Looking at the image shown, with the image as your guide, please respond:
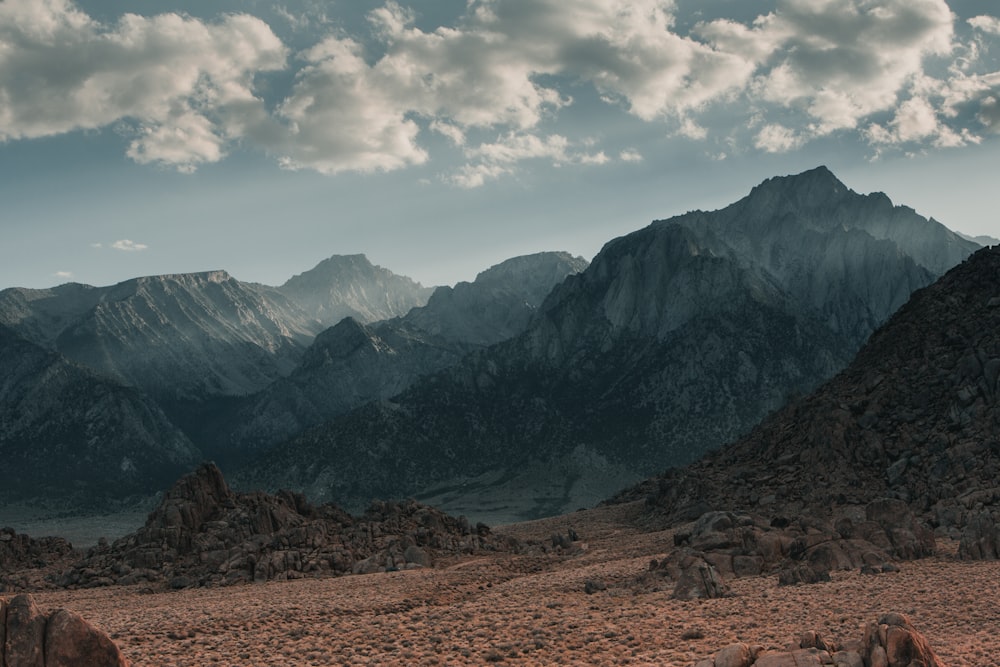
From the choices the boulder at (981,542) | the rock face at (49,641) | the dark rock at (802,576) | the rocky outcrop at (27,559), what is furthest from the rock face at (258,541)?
the rock face at (49,641)

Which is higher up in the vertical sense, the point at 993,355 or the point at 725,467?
the point at 993,355

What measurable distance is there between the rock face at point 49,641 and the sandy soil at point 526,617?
7.58 meters

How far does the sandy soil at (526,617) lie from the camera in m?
33.6

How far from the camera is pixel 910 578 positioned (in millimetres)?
44469

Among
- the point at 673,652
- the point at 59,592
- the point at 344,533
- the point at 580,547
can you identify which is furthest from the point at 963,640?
the point at 59,592

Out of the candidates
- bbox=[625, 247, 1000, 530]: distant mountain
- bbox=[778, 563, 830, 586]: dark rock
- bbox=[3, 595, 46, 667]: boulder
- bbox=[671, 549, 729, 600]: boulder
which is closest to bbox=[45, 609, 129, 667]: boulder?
bbox=[3, 595, 46, 667]: boulder

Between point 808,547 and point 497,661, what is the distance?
27108 millimetres

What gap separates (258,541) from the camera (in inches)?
2773

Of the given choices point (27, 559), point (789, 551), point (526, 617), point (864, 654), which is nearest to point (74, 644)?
point (526, 617)

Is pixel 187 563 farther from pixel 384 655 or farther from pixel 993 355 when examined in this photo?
pixel 993 355

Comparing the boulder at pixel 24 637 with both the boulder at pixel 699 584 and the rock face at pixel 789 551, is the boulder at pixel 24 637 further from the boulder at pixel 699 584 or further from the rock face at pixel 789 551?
the rock face at pixel 789 551

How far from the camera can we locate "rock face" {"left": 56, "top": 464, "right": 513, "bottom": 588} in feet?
216

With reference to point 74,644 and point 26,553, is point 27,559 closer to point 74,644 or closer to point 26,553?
point 26,553

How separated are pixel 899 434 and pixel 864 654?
6408cm
